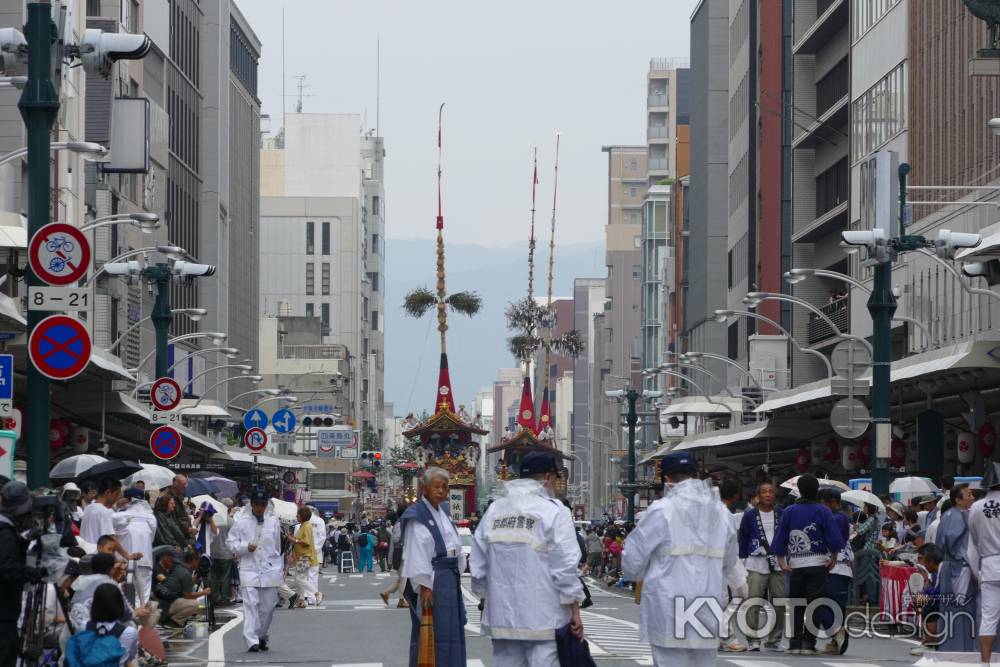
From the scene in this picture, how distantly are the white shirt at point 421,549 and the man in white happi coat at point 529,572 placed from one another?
75.5 inches

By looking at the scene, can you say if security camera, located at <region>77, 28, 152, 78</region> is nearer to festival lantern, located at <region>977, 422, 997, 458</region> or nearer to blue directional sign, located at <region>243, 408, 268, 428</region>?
festival lantern, located at <region>977, 422, 997, 458</region>

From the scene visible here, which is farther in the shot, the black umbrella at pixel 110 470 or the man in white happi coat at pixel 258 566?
the man in white happi coat at pixel 258 566

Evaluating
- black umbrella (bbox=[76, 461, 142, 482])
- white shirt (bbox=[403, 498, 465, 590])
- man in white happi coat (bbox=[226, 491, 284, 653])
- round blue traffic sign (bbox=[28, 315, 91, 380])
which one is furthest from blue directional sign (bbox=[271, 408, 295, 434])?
white shirt (bbox=[403, 498, 465, 590])

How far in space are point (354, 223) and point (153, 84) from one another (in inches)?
3405

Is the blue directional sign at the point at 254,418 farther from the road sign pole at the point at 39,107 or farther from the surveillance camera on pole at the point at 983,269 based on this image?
the road sign pole at the point at 39,107

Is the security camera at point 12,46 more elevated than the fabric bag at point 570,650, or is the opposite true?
the security camera at point 12,46

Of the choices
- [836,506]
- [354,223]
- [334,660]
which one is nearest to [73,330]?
[334,660]

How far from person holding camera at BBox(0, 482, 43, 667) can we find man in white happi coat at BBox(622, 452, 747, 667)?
12.9ft

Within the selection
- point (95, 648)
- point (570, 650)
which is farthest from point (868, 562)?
point (95, 648)

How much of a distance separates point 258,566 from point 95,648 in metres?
9.16

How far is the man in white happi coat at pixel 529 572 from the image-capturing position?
480 inches

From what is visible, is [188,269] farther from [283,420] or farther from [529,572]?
[529,572]

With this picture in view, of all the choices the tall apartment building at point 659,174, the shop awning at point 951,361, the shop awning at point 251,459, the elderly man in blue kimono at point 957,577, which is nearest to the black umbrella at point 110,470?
the elderly man in blue kimono at point 957,577

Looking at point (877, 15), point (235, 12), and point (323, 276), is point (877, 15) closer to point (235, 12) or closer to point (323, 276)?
point (235, 12)
